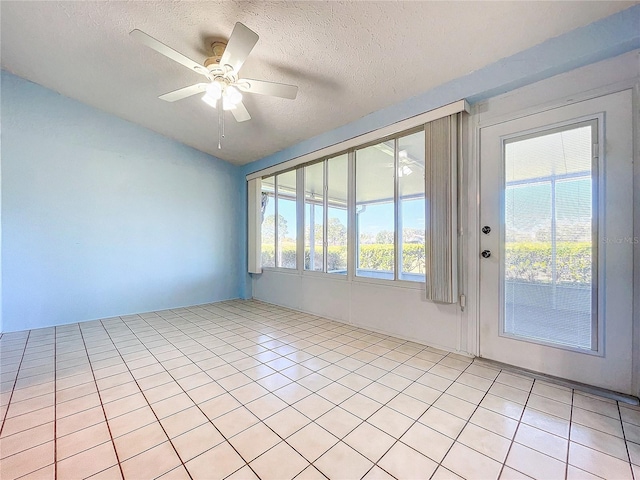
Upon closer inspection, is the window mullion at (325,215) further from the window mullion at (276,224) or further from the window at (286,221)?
the window mullion at (276,224)

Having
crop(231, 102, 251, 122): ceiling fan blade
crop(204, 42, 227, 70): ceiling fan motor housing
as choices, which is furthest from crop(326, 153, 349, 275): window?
crop(204, 42, 227, 70): ceiling fan motor housing


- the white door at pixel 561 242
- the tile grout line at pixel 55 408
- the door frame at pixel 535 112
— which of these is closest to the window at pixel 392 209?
the door frame at pixel 535 112

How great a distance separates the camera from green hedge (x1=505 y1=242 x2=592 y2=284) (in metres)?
2.01

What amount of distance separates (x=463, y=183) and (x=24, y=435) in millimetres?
3612

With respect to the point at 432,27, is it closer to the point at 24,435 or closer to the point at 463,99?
the point at 463,99

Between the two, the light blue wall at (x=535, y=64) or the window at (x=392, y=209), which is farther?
the window at (x=392, y=209)

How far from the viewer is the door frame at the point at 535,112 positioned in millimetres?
1823

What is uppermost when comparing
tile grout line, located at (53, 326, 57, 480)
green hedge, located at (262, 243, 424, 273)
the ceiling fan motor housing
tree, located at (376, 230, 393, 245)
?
the ceiling fan motor housing

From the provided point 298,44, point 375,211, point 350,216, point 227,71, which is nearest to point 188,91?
point 227,71

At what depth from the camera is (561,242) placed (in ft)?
6.88

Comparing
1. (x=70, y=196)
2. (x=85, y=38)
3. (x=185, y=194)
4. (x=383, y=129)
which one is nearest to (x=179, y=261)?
(x=185, y=194)

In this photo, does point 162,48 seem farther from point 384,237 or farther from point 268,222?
point 268,222

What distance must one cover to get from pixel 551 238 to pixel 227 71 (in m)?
2.93

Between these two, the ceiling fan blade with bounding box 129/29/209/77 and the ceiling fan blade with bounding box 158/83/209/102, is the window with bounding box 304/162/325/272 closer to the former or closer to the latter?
the ceiling fan blade with bounding box 158/83/209/102
